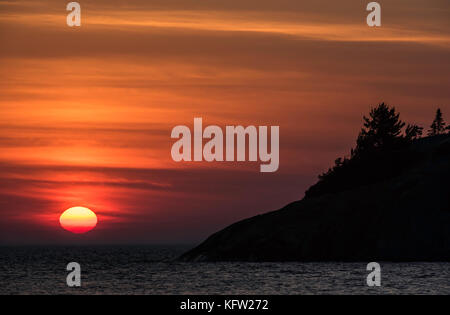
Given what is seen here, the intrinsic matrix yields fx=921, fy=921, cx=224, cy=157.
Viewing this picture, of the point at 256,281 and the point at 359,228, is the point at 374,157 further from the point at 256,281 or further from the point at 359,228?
the point at 256,281

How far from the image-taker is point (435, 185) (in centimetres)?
12850

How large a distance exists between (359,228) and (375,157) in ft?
88.0

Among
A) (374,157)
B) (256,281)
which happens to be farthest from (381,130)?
(256,281)

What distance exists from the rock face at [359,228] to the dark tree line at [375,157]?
9892 millimetres

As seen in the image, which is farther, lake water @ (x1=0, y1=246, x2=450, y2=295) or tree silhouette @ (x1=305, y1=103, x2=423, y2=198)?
tree silhouette @ (x1=305, y1=103, x2=423, y2=198)

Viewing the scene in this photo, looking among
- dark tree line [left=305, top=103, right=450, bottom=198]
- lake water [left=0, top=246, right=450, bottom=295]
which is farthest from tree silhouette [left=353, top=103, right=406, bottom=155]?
lake water [left=0, top=246, right=450, bottom=295]

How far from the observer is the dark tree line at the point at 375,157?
481 feet

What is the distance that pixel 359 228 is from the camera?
407 feet

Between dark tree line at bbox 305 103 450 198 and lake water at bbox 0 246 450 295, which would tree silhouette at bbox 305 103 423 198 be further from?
lake water at bbox 0 246 450 295

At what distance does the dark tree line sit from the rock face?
32.5 feet

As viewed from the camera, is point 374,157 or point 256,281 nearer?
point 256,281

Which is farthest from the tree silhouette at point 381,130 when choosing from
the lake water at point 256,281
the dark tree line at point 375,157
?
the lake water at point 256,281

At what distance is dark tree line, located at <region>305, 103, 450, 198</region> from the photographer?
146500mm
